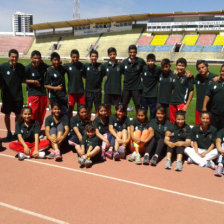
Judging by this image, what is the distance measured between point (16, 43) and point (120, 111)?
221ft

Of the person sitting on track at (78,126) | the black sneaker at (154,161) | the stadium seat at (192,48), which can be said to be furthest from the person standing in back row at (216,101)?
the stadium seat at (192,48)

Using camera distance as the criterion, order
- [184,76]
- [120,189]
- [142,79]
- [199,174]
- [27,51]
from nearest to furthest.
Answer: [120,189], [199,174], [184,76], [142,79], [27,51]

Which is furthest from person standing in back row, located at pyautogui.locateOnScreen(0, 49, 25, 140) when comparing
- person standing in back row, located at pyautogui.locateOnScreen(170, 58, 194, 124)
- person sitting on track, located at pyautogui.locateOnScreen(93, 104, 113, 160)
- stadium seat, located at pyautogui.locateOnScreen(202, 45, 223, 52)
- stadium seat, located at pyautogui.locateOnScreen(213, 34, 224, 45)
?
stadium seat, located at pyautogui.locateOnScreen(213, 34, 224, 45)

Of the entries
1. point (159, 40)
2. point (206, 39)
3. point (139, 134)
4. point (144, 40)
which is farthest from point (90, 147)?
point (144, 40)

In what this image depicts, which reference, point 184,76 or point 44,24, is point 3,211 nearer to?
point 184,76

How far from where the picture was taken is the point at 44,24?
6469 cm

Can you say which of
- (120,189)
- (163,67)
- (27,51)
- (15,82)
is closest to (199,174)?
(120,189)

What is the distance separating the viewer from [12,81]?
6.36 metres

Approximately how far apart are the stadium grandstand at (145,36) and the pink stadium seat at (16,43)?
0.24 metres

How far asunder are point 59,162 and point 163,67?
3120mm

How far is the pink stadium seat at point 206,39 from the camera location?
44.5 metres

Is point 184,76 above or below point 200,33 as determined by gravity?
below

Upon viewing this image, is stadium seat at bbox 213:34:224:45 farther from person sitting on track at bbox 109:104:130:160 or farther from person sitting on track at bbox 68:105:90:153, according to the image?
person sitting on track at bbox 68:105:90:153

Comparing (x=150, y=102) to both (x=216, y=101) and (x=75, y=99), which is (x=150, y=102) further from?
(x=75, y=99)
